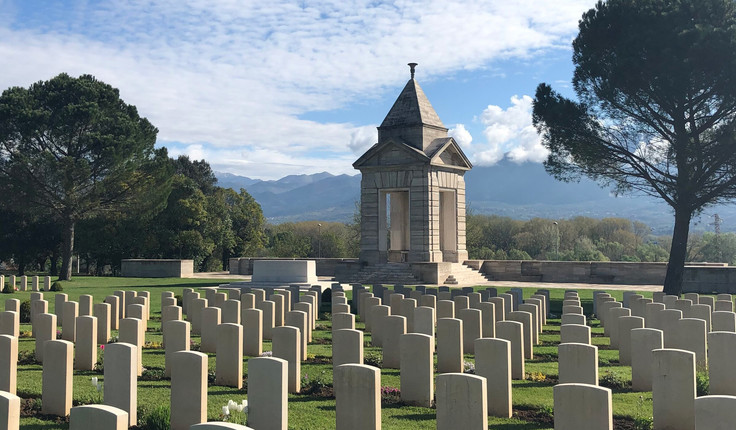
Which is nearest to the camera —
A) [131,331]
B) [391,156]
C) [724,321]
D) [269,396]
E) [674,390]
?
[269,396]

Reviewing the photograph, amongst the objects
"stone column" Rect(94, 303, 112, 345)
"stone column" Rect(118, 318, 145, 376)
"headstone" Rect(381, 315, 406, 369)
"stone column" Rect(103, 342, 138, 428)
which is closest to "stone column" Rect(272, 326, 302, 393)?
"headstone" Rect(381, 315, 406, 369)

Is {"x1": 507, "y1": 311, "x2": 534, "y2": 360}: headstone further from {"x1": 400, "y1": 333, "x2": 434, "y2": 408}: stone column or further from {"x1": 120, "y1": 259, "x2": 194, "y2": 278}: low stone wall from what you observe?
{"x1": 120, "y1": 259, "x2": 194, "y2": 278}: low stone wall

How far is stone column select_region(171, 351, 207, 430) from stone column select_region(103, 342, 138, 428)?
16.6 inches

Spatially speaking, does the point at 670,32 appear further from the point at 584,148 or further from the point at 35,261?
the point at 35,261

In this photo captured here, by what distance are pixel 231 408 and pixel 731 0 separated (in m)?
19.2

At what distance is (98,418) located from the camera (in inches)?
161

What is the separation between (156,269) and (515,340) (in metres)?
27.6

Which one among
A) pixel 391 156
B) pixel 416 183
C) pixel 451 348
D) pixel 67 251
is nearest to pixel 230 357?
pixel 451 348

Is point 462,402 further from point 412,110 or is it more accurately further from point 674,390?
point 412,110

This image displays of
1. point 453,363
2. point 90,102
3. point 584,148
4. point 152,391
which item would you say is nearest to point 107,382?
point 152,391

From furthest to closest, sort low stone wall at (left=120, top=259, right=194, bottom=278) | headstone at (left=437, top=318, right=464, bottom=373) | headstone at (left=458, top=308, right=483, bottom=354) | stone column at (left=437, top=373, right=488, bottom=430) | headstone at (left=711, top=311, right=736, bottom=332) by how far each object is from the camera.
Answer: low stone wall at (left=120, top=259, right=194, bottom=278), headstone at (left=458, top=308, right=483, bottom=354), headstone at (left=711, top=311, right=736, bottom=332), headstone at (left=437, top=318, right=464, bottom=373), stone column at (left=437, top=373, right=488, bottom=430)

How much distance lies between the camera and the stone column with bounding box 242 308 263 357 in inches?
378

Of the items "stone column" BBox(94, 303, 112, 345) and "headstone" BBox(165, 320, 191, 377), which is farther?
"stone column" BBox(94, 303, 112, 345)

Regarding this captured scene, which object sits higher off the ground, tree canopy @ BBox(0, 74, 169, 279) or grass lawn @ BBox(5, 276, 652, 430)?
tree canopy @ BBox(0, 74, 169, 279)
